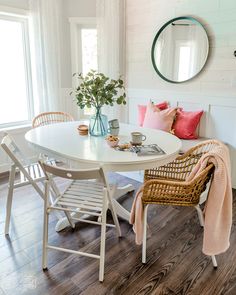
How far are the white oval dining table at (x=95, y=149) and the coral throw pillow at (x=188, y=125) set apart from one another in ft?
2.49

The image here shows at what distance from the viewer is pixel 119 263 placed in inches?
70.4

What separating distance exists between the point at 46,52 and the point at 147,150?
7.73ft

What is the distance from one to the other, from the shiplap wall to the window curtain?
0.32 ft

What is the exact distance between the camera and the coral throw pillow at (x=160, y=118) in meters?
3.01

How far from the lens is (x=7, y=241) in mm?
2023

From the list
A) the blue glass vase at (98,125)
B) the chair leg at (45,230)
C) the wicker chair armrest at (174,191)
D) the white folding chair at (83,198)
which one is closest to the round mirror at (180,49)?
the blue glass vase at (98,125)

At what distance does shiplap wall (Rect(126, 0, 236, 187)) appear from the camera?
274 centimetres

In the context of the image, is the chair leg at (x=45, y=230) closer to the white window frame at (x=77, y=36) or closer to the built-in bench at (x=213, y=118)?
the built-in bench at (x=213, y=118)

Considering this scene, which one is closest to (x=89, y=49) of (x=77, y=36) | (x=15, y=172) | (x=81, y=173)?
(x=77, y=36)

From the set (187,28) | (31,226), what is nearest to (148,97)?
(187,28)

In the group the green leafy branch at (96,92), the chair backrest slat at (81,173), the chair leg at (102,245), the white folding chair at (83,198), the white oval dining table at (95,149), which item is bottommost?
the chair leg at (102,245)

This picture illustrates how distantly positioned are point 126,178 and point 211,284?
5.54 ft

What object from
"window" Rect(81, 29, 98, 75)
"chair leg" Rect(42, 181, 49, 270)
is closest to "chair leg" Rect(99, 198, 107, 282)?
"chair leg" Rect(42, 181, 49, 270)

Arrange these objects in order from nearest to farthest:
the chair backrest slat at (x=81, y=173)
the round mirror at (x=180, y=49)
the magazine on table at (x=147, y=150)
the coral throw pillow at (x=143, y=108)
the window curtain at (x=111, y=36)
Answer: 1. the chair backrest slat at (x=81, y=173)
2. the magazine on table at (x=147, y=150)
3. the round mirror at (x=180, y=49)
4. the coral throw pillow at (x=143, y=108)
5. the window curtain at (x=111, y=36)
